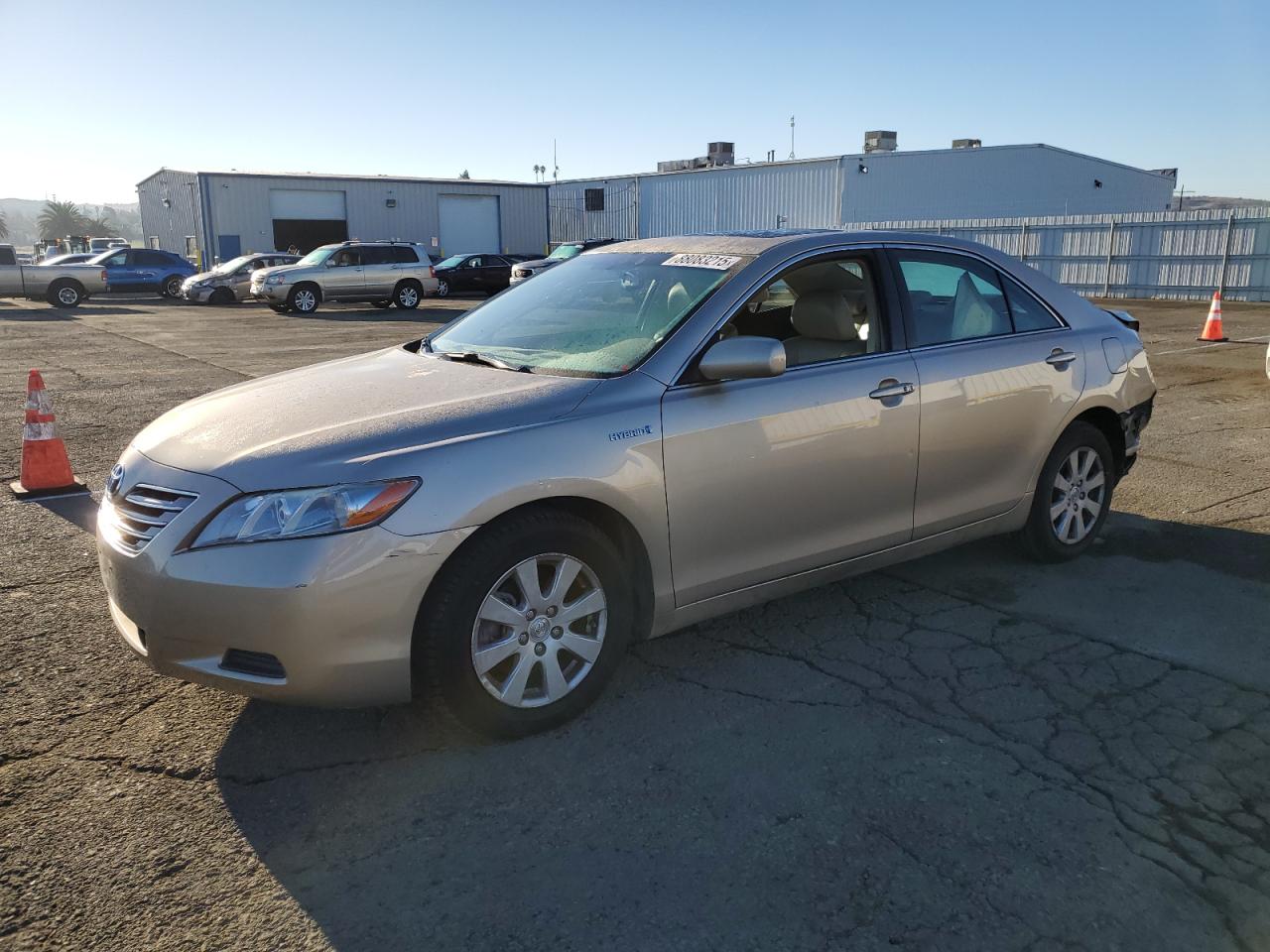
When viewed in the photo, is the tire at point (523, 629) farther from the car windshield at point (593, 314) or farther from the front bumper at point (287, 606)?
the car windshield at point (593, 314)

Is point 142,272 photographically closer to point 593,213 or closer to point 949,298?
point 593,213

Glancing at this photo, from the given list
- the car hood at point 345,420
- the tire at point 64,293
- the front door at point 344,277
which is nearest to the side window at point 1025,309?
the car hood at point 345,420

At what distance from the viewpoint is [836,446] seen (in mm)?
3861

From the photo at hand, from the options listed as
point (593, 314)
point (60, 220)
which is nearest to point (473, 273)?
point (593, 314)

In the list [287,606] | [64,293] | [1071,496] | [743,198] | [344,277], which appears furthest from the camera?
[743,198]

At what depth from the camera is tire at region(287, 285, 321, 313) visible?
24359mm

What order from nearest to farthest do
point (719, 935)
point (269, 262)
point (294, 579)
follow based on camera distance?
1. point (719, 935)
2. point (294, 579)
3. point (269, 262)

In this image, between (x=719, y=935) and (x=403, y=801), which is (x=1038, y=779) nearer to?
(x=719, y=935)

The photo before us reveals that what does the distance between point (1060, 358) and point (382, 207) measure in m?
42.0

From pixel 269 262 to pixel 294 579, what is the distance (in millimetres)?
29533

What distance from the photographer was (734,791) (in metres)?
3.01

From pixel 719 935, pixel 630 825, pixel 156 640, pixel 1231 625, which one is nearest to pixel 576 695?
pixel 630 825

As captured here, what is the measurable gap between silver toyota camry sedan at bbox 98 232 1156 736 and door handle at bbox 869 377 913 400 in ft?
0.03

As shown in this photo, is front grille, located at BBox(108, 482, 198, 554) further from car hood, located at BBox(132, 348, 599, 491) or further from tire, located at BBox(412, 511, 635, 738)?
tire, located at BBox(412, 511, 635, 738)
